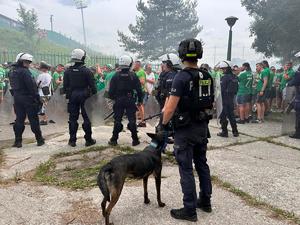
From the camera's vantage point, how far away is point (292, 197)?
4.37 meters

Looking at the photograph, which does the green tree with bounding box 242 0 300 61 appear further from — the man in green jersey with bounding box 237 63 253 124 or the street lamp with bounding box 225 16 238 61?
the man in green jersey with bounding box 237 63 253 124

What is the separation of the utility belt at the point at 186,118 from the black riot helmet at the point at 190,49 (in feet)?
1.97

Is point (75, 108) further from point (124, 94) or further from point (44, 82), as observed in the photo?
point (44, 82)

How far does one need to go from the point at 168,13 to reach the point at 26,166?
116 ft

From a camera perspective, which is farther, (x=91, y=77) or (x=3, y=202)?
(x=91, y=77)

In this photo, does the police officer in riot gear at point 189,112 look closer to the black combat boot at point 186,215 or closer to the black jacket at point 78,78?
the black combat boot at point 186,215

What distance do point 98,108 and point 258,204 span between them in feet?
15.7

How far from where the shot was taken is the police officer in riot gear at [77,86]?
21.7 feet

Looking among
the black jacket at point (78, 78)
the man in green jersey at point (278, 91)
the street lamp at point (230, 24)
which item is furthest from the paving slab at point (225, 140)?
the man in green jersey at point (278, 91)

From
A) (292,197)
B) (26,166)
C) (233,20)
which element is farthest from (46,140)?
(233,20)

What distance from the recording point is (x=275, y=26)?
1834cm

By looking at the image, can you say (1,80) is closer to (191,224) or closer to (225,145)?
(225,145)

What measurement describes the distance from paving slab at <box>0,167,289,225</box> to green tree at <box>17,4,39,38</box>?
150 feet

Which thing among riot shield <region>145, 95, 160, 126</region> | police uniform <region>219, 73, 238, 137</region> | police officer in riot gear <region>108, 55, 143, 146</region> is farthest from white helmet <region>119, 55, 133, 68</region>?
police uniform <region>219, 73, 238, 137</region>
